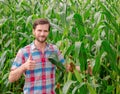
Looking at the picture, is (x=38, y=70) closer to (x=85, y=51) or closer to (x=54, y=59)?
(x=54, y=59)

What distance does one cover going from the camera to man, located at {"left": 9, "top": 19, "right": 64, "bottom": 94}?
2941 mm

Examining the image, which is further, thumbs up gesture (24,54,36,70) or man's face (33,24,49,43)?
man's face (33,24,49,43)

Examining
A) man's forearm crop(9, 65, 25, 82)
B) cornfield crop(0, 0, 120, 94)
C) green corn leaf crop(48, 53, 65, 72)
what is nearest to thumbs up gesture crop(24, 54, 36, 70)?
→ man's forearm crop(9, 65, 25, 82)

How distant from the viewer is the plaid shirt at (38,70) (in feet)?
9.89

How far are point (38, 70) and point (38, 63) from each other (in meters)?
0.06

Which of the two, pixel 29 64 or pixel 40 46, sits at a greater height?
pixel 40 46

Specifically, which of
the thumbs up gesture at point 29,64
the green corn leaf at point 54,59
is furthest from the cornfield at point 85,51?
the thumbs up gesture at point 29,64

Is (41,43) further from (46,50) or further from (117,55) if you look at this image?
(117,55)

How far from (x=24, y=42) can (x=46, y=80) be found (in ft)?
4.32

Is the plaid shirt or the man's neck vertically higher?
the man's neck

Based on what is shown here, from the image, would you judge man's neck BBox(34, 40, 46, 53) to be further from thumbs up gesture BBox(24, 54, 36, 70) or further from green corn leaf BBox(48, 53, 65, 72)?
thumbs up gesture BBox(24, 54, 36, 70)

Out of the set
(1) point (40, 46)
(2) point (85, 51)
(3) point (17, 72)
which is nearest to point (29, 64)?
(3) point (17, 72)

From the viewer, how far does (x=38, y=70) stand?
304 centimetres

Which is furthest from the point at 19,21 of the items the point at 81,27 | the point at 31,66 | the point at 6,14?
the point at 31,66
